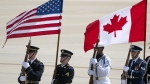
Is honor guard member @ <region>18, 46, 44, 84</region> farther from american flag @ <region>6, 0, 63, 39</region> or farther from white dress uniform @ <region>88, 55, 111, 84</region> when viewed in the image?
white dress uniform @ <region>88, 55, 111, 84</region>

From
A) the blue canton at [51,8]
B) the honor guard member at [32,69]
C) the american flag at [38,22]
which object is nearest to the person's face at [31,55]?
the honor guard member at [32,69]

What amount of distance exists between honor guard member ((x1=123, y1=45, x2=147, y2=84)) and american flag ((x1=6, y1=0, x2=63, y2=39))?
150cm

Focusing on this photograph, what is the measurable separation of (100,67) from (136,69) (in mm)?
680

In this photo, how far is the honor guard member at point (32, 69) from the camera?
1125cm

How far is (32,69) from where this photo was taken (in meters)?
11.4

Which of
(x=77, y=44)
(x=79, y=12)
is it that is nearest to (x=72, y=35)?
(x=77, y=44)

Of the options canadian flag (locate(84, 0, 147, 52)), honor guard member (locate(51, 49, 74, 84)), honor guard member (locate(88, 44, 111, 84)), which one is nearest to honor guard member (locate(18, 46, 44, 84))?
honor guard member (locate(51, 49, 74, 84))

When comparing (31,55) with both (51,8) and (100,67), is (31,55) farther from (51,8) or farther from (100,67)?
(100,67)

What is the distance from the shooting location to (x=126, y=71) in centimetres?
1105

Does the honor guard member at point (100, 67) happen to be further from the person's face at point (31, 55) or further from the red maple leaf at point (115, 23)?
the person's face at point (31, 55)

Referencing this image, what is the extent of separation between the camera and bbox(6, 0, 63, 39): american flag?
11312mm

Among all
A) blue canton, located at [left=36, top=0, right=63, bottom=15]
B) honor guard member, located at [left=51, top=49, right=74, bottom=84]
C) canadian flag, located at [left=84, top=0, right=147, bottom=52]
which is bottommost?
honor guard member, located at [left=51, top=49, right=74, bottom=84]

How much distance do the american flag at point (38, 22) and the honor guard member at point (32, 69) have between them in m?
0.49

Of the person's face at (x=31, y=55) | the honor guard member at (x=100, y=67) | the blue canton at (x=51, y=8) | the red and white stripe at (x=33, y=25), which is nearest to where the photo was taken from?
the honor guard member at (x=100, y=67)
